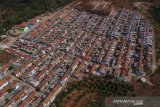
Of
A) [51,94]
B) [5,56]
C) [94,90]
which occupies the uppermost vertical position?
[5,56]

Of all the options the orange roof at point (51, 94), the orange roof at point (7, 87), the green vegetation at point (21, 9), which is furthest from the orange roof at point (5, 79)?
the green vegetation at point (21, 9)

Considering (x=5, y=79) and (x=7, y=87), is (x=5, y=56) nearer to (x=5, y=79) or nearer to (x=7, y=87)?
(x=5, y=79)

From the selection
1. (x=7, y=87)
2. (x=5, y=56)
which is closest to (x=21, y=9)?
(x=5, y=56)

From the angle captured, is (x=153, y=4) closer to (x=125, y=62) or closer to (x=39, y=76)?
(x=125, y=62)

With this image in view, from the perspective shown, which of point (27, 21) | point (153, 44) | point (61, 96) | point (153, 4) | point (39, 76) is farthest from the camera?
point (153, 4)

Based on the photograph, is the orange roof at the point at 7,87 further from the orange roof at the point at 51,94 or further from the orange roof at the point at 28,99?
the orange roof at the point at 51,94

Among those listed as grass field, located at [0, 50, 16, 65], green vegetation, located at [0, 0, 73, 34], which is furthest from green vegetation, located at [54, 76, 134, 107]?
green vegetation, located at [0, 0, 73, 34]

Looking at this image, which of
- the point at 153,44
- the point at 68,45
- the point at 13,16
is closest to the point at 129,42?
the point at 153,44
